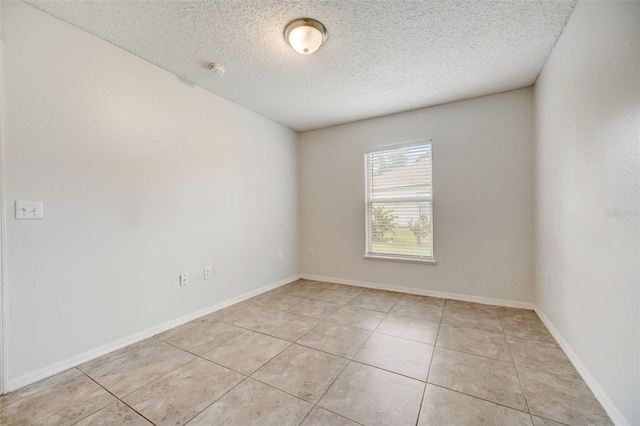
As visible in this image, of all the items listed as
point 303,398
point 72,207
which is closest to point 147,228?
point 72,207

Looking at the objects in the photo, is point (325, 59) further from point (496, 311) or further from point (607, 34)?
point (496, 311)

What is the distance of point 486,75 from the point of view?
102 inches

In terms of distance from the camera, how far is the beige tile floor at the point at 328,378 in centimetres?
138

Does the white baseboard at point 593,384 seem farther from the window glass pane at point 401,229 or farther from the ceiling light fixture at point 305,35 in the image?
the ceiling light fixture at point 305,35

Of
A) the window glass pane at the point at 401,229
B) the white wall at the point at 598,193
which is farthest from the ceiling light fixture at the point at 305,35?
the window glass pane at the point at 401,229

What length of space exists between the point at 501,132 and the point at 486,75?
0.71 meters

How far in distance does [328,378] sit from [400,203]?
247cm

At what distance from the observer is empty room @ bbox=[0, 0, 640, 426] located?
4.70 ft

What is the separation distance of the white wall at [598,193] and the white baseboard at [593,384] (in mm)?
22

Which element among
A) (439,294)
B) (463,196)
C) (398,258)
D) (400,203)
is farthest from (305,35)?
(439,294)

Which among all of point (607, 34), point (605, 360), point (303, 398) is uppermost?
point (607, 34)

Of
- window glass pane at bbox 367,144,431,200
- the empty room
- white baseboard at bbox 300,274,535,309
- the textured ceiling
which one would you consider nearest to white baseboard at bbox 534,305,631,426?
the empty room

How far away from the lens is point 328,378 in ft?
5.55

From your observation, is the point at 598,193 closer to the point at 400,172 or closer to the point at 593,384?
the point at 593,384
